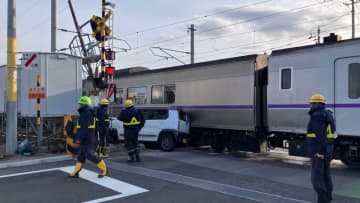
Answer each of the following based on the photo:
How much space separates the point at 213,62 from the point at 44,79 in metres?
5.93

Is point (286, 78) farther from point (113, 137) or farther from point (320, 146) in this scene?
point (113, 137)

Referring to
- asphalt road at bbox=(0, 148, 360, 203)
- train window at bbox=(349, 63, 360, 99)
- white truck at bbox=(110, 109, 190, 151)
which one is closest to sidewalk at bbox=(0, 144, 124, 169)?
asphalt road at bbox=(0, 148, 360, 203)

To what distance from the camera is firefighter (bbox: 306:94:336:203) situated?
6.94 meters

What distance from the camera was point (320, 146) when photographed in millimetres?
6910

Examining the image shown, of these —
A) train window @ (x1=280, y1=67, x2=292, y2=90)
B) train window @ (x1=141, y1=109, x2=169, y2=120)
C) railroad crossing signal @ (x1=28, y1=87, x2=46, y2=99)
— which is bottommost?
train window @ (x1=141, y1=109, x2=169, y2=120)

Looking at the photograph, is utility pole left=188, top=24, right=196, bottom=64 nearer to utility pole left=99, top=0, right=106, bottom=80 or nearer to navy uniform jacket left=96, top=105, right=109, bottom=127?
utility pole left=99, top=0, right=106, bottom=80

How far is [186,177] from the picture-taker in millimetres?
9953

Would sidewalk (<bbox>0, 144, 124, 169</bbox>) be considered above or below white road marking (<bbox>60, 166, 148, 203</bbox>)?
above

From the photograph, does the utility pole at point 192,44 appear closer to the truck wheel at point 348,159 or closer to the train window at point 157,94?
the train window at point 157,94

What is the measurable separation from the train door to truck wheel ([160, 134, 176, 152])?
6180mm

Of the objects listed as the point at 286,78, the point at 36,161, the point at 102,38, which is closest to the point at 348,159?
the point at 286,78

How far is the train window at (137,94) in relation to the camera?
19062 millimetres

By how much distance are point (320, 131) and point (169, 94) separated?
11.1 meters

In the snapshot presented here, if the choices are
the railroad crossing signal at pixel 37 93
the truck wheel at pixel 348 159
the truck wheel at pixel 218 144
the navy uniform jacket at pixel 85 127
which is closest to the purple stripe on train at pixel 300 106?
the truck wheel at pixel 348 159
